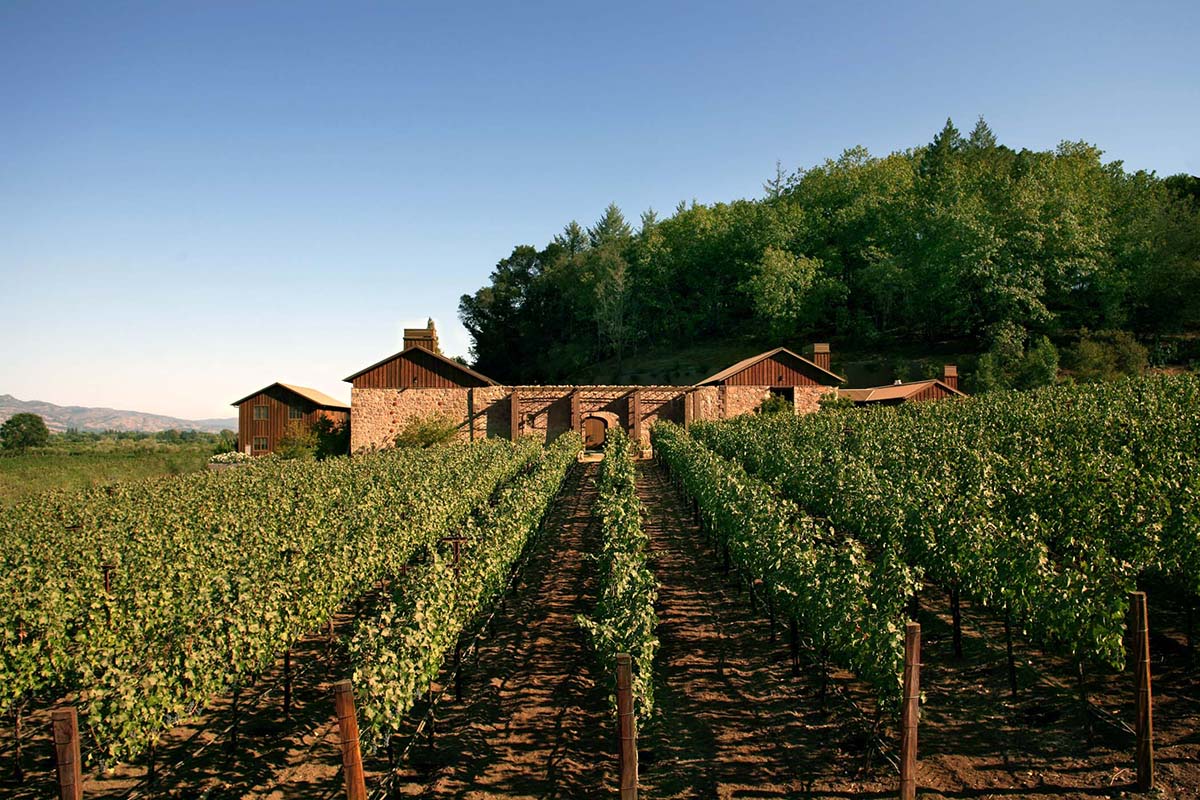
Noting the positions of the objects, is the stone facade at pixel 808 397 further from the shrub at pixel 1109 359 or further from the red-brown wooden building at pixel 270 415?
the red-brown wooden building at pixel 270 415

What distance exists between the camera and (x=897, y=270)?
48.0 metres

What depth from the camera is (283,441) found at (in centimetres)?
3847

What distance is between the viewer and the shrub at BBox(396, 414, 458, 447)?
3253 centimetres


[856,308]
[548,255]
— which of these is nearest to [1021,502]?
[856,308]

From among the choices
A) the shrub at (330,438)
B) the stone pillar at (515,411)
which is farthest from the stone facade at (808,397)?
the shrub at (330,438)

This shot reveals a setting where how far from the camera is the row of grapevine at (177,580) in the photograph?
6.72 meters

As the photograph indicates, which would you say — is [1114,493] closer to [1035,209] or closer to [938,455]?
[938,455]

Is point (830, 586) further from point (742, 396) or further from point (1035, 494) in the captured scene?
point (742, 396)

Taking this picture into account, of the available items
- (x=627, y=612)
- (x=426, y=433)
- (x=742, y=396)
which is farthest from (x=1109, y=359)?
(x=627, y=612)

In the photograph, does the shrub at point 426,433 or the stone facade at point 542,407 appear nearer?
the shrub at point 426,433

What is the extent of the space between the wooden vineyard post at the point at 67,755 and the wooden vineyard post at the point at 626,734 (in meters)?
3.82

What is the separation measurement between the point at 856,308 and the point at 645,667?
177 ft

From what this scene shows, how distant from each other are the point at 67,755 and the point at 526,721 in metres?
4.13

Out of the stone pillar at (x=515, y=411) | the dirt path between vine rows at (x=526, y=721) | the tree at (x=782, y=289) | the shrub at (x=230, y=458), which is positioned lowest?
the dirt path between vine rows at (x=526, y=721)
